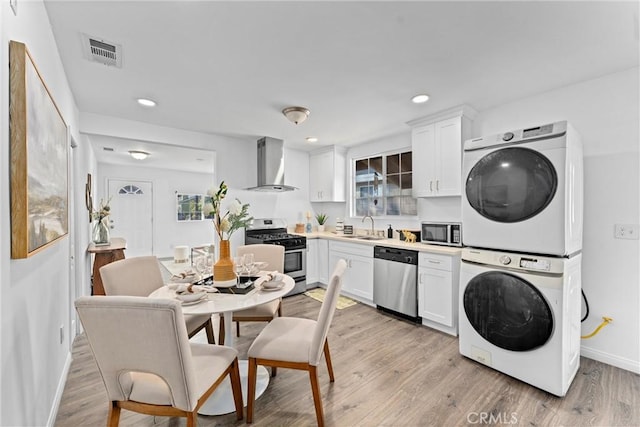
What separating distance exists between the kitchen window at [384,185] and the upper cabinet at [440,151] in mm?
513

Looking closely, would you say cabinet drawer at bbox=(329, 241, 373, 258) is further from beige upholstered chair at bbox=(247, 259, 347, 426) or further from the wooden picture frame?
the wooden picture frame

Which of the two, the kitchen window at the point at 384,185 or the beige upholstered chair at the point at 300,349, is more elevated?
the kitchen window at the point at 384,185

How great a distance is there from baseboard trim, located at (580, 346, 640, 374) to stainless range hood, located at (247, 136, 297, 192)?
3.84 m

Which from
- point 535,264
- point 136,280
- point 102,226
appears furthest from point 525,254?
point 102,226

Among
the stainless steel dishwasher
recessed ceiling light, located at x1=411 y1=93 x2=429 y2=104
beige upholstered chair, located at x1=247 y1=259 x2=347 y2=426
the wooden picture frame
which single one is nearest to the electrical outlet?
the stainless steel dishwasher

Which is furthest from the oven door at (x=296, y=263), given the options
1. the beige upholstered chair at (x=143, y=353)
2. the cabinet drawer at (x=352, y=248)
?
the beige upholstered chair at (x=143, y=353)

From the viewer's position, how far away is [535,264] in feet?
6.54

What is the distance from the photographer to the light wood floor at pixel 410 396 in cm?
172

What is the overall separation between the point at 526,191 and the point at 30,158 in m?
2.91

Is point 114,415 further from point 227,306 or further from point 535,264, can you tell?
point 535,264

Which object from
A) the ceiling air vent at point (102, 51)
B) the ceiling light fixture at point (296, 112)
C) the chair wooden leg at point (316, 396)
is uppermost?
the ceiling air vent at point (102, 51)

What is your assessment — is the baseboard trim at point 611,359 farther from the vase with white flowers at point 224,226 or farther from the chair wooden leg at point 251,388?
the vase with white flowers at point 224,226

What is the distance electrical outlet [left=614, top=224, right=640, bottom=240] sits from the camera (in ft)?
7.27

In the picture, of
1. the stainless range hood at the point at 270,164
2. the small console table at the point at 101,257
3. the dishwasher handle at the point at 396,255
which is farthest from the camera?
the stainless range hood at the point at 270,164
